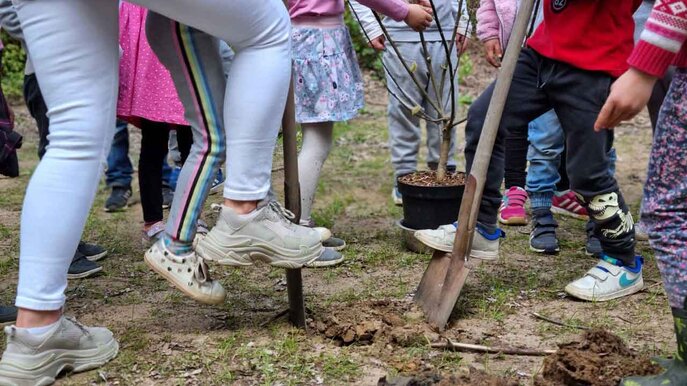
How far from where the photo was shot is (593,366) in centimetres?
256

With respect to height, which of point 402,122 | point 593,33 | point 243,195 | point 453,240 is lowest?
point 402,122

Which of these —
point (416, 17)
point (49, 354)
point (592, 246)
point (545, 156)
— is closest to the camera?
point (49, 354)

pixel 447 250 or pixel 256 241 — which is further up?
pixel 256 241

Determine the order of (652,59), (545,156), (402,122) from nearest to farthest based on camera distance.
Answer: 1. (652,59)
2. (545,156)
3. (402,122)

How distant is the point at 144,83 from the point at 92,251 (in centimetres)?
83

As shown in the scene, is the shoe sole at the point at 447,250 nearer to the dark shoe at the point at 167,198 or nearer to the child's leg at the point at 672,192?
the child's leg at the point at 672,192

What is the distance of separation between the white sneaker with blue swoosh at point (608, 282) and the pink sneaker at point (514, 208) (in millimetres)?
1199

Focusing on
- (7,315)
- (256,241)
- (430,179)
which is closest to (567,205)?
(430,179)

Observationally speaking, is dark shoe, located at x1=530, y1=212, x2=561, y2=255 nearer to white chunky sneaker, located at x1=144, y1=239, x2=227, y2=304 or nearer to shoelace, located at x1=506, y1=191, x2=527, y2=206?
shoelace, located at x1=506, y1=191, x2=527, y2=206

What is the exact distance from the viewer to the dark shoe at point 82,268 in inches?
153

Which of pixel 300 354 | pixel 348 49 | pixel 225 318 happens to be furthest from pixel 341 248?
pixel 300 354

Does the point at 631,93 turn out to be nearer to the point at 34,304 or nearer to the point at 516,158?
the point at 34,304

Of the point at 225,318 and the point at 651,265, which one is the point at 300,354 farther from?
the point at 651,265

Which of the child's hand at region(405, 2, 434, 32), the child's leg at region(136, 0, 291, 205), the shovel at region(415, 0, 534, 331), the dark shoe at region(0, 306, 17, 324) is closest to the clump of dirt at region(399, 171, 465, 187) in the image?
the child's hand at region(405, 2, 434, 32)
